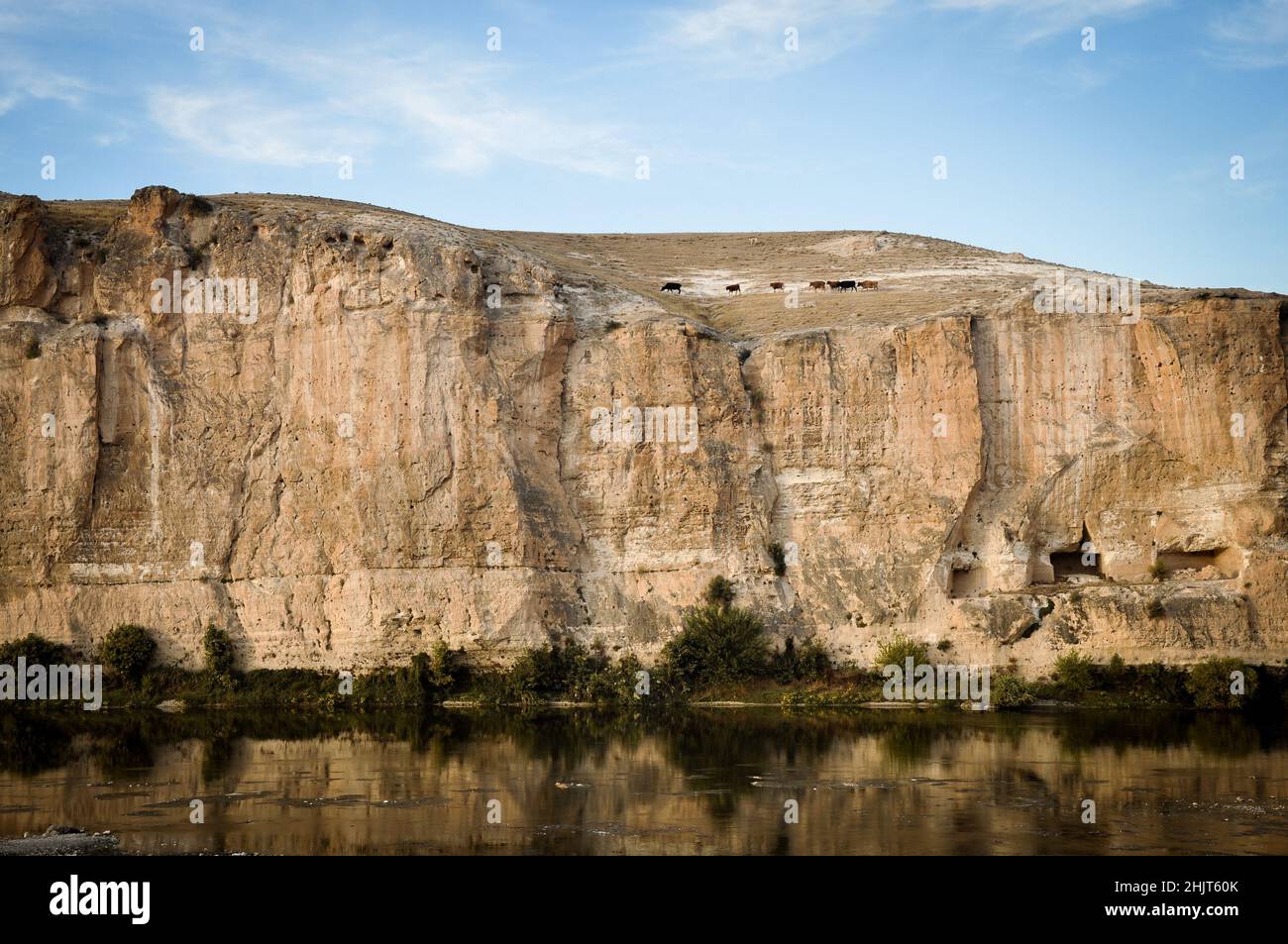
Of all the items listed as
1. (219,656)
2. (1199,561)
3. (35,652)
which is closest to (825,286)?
(1199,561)

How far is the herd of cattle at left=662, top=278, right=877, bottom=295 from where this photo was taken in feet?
172

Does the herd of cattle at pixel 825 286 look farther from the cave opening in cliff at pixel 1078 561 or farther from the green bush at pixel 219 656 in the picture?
the green bush at pixel 219 656

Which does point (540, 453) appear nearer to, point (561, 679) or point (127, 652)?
point (561, 679)

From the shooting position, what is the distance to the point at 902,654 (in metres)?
41.0

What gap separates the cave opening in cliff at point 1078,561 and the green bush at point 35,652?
1176 inches

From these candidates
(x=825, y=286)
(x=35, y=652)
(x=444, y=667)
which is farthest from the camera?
(x=825, y=286)

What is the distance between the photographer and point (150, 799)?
2459 cm

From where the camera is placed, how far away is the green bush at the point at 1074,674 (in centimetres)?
3909

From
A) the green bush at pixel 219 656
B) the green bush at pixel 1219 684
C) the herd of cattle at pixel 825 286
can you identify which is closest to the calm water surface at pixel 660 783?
the green bush at pixel 1219 684

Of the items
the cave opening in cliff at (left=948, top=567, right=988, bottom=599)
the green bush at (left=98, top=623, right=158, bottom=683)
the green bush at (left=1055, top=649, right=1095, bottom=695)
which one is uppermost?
the cave opening in cliff at (left=948, top=567, right=988, bottom=599)

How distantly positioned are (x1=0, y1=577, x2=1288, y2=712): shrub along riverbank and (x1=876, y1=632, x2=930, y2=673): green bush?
1.1 inches

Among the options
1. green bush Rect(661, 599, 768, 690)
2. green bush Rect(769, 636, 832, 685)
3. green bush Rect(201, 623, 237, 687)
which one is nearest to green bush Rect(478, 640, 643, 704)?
green bush Rect(661, 599, 768, 690)

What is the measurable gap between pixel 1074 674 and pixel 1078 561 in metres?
5.82

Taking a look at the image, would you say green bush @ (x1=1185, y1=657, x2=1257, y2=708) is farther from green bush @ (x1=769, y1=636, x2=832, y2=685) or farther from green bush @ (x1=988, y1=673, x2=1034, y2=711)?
green bush @ (x1=769, y1=636, x2=832, y2=685)
